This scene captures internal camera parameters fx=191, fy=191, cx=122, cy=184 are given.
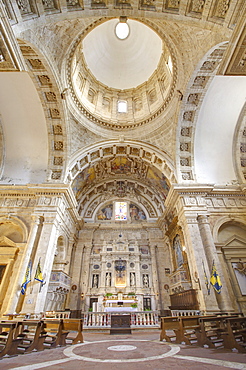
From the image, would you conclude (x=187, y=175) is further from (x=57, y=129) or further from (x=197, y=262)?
(x=57, y=129)

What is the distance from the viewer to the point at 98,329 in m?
9.23

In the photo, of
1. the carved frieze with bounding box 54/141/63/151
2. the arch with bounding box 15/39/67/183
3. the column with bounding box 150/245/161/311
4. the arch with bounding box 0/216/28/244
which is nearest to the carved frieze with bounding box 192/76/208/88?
the arch with bounding box 15/39/67/183

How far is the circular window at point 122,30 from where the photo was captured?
60.3 ft

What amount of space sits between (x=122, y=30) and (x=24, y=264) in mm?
21756

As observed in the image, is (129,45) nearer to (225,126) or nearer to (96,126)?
(96,126)

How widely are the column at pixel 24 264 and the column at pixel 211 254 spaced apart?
982cm

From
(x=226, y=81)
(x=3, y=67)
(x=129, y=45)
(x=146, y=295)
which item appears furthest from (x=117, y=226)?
(x=129, y=45)

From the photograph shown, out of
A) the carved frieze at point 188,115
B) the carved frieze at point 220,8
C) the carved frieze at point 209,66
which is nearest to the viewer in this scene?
the carved frieze at point 220,8

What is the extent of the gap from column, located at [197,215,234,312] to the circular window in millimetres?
18792

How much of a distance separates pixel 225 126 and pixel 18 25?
514 inches

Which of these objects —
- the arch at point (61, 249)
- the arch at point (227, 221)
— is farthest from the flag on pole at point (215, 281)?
the arch at point (61, 249)

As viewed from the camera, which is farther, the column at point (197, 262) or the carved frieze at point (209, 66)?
the carved frieze at point (209, 66)

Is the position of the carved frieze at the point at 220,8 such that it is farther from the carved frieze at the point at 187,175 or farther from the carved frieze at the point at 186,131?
the carved frieze at the point at 187,175

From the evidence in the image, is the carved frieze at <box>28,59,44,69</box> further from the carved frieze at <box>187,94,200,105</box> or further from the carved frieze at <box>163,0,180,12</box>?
the carved frieze at <box>187,94,200,105</box>
